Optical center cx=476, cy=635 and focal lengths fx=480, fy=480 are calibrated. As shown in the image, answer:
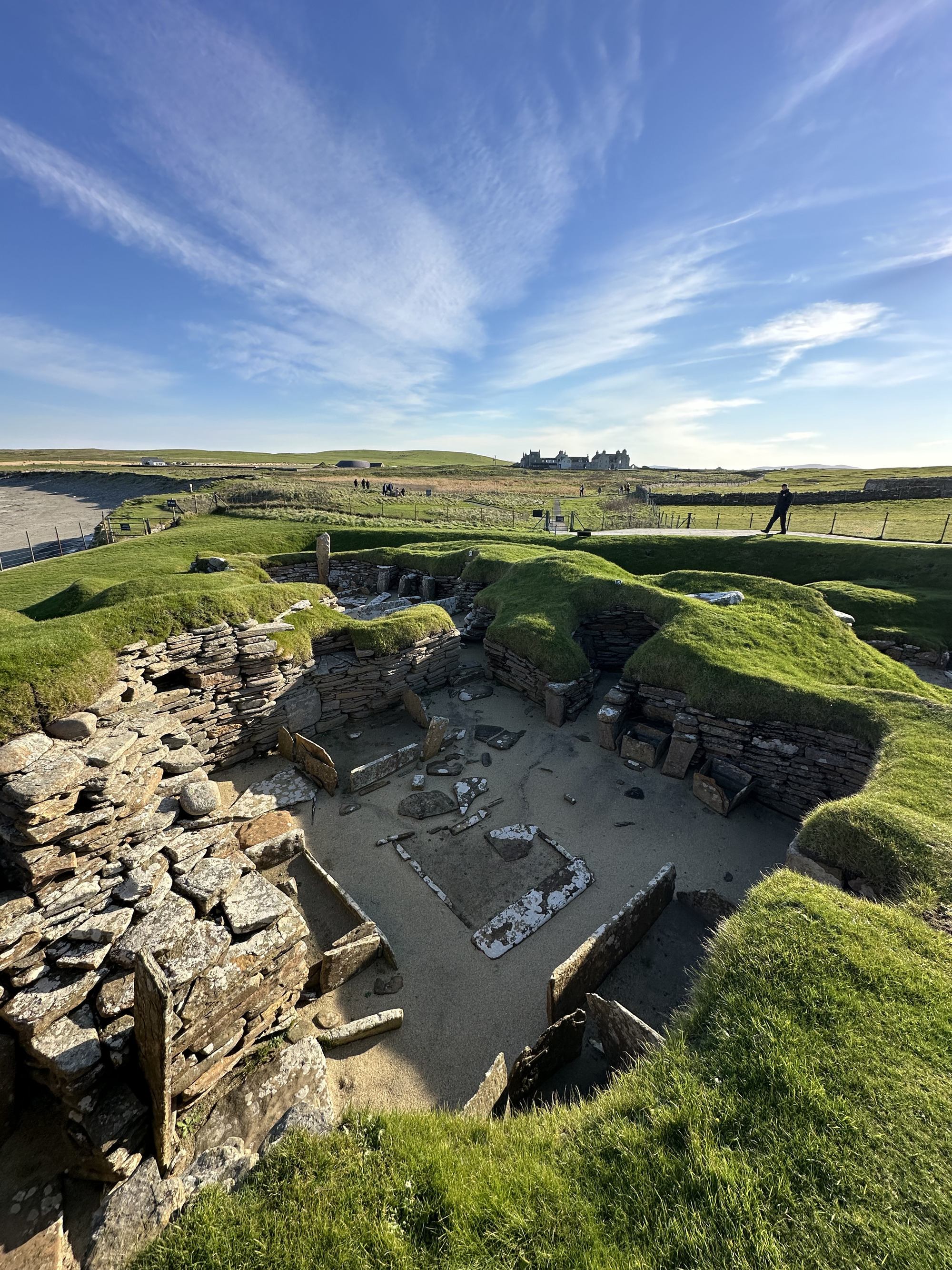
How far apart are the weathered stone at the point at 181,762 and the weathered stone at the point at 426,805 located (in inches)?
148

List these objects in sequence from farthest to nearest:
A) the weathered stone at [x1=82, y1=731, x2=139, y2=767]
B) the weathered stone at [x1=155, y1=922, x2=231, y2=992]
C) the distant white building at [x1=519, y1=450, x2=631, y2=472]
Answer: the distant white building at [x1=519, y1=450, x2=631, y2=472] < the weathered stone at [x1=82, y1=731, x2=139, y2=767] < the weathered stone at [x1=155, y1=922, x2=231, y2=992]

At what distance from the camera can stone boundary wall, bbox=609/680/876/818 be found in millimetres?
8977

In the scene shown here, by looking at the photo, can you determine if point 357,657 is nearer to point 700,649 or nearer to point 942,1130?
point 700,649

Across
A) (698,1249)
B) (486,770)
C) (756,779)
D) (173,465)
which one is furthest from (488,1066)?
(173,465)

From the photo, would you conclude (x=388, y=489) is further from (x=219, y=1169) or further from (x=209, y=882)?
(x=219, y=1169)

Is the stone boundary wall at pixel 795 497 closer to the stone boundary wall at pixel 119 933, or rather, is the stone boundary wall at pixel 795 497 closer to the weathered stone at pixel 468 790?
→ the weathered stone at pixel 468 790

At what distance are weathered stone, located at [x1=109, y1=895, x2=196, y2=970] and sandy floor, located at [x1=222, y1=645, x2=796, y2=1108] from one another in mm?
2014

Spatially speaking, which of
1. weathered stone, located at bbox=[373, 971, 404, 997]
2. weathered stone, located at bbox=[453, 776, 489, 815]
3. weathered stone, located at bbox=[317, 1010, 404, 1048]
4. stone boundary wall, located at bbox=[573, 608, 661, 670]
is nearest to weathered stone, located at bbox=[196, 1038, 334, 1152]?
weathered stone, located at bbox=[317, 1010, 404, 1048]

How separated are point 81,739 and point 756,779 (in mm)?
12167

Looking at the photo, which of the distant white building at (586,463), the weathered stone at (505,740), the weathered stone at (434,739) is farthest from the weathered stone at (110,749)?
the distant white building at (586,463)

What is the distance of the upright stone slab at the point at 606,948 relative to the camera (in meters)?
5.91

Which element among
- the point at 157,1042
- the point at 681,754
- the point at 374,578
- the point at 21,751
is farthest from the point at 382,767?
the point at 374,578

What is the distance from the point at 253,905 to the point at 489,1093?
3.34 meters

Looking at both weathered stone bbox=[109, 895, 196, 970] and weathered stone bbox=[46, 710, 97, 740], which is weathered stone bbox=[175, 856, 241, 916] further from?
weathered stone bbox=[46, 710, 97, 740]
